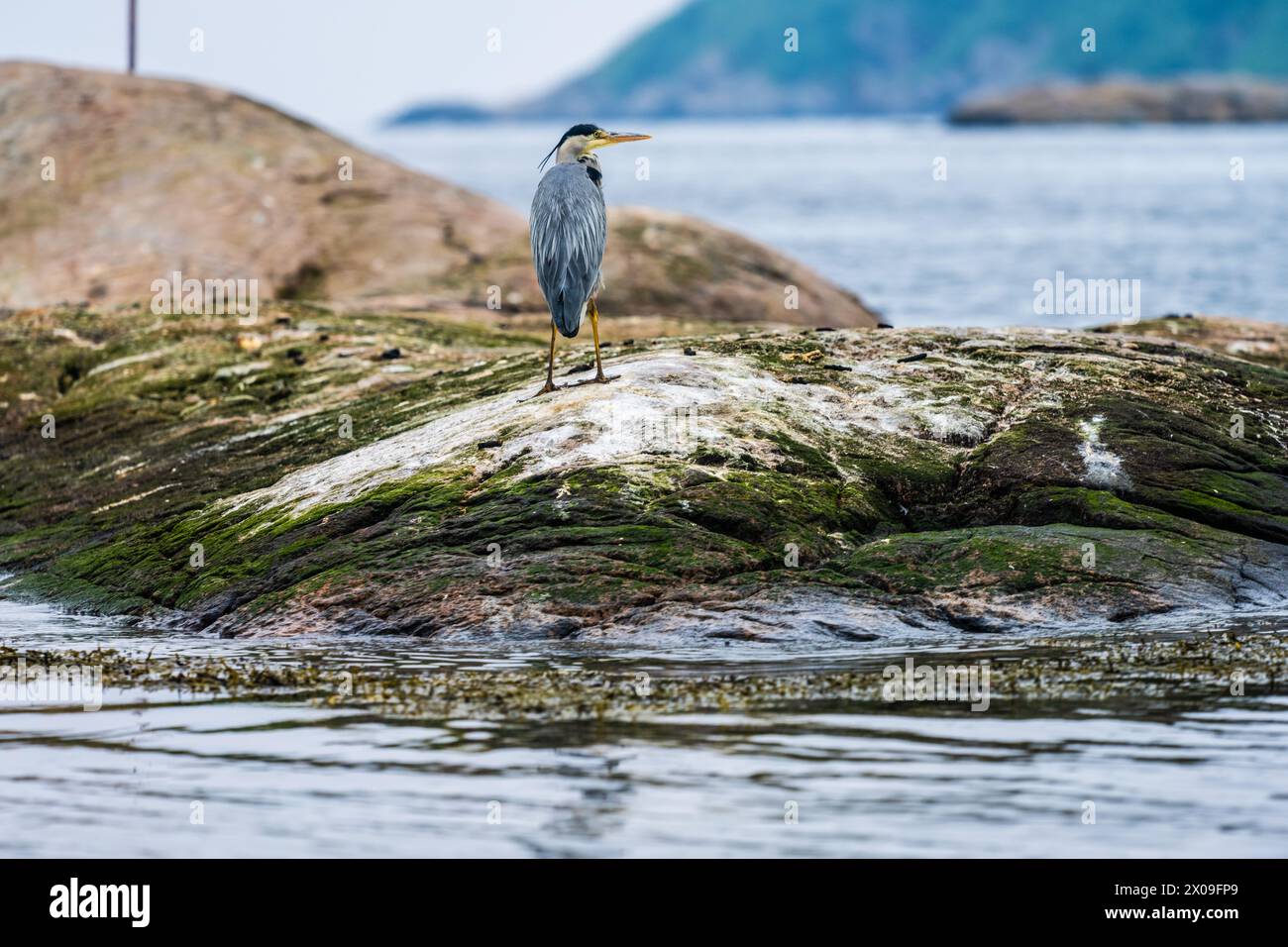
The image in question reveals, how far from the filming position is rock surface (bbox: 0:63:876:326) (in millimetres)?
24047

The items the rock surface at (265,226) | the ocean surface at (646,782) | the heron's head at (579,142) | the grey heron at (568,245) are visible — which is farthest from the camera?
the rock surface at (265,226)

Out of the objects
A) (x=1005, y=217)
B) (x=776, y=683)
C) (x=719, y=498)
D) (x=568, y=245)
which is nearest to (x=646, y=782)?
(x=776, y=683)

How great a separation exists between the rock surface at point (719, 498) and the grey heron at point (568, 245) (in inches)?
23.9

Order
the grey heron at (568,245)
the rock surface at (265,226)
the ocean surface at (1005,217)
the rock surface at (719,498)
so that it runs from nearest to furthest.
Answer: the rock surface at (719,498), the grey heron at (568,245), the rock surface at (265,226), the ocean surface at (1005,217)

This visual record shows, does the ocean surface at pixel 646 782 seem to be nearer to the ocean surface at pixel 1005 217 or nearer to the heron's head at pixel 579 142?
the heron's head at pixel 579 142

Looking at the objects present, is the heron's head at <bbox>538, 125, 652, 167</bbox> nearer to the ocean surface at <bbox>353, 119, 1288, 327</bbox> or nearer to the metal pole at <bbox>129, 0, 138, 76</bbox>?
the ocean surface at <bbox>353, 119, 1288, 327</bbox>

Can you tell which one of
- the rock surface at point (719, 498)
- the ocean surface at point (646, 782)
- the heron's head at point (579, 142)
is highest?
the heron's head at point (579, 142)

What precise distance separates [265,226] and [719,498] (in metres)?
14.0

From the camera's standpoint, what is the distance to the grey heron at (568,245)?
1398 cm

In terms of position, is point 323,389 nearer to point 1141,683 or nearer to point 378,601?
point 378,601

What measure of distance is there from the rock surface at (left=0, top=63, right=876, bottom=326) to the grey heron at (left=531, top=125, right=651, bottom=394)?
8081 millimetres

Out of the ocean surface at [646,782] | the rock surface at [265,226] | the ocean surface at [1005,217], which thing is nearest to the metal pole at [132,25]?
the rock surface at [265,226]
